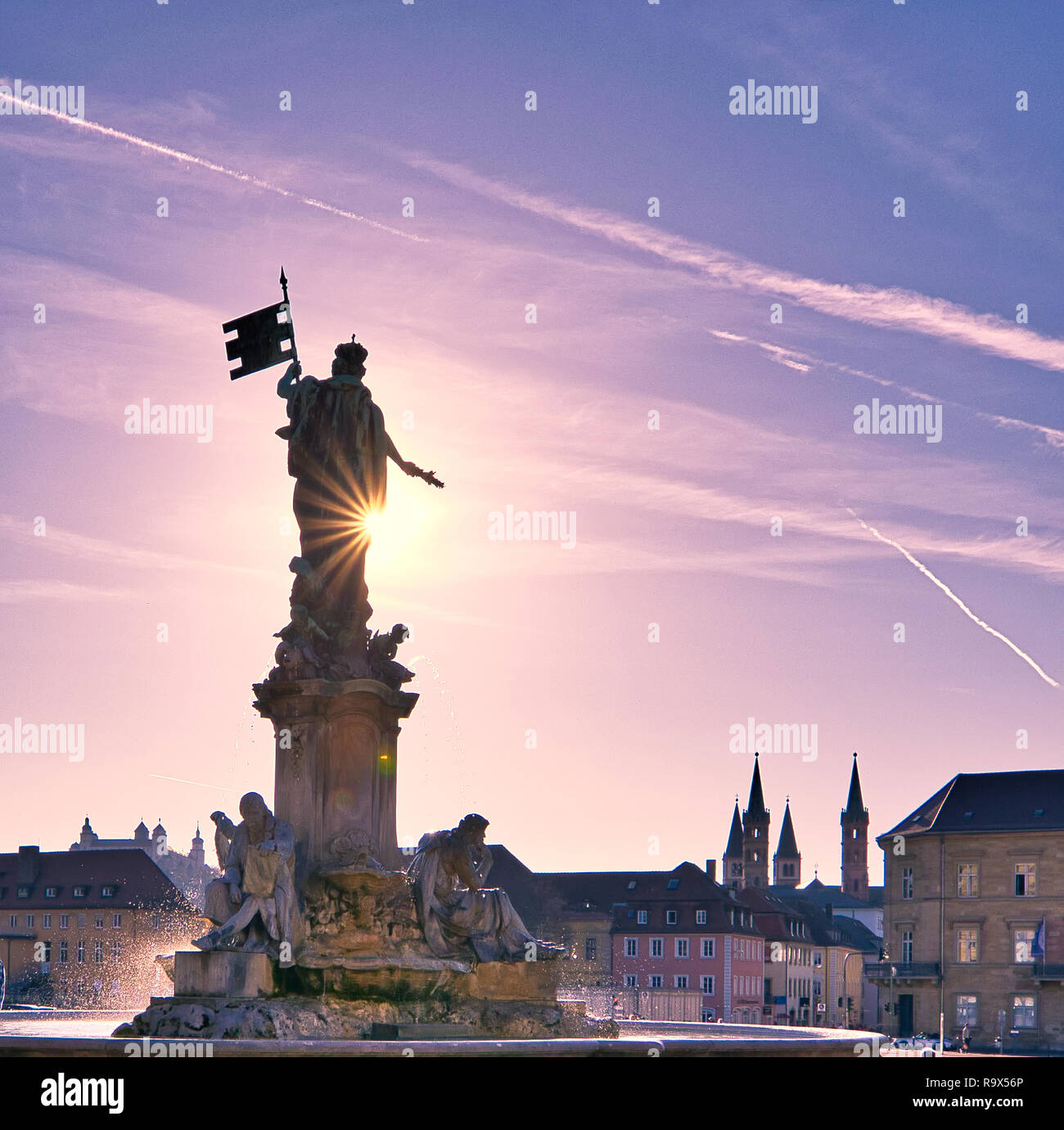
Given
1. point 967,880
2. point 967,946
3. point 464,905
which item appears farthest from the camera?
point 967,880

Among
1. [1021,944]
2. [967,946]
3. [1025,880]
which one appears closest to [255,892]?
[1021,944]

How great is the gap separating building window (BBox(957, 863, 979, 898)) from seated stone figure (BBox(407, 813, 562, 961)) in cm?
7242

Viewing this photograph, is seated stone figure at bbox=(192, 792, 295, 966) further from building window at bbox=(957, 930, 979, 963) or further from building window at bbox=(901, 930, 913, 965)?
building window at bbox=(901, 930, 913, 965)

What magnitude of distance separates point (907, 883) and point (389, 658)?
2947 inches

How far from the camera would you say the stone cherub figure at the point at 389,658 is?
21203mm

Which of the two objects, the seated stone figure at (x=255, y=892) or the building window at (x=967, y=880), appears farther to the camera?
the building window at (x=967, y=880)

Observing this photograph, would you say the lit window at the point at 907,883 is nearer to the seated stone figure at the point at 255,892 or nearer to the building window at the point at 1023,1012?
the building window at the point at 1023,1012

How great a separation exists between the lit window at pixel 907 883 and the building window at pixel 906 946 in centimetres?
182

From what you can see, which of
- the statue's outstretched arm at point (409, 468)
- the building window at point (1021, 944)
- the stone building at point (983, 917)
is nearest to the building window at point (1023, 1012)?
the stone building at point (983, 917)

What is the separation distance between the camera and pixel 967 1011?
8706 cm

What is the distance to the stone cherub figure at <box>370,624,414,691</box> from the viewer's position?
2120cm

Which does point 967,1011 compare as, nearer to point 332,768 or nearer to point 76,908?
point 76,908

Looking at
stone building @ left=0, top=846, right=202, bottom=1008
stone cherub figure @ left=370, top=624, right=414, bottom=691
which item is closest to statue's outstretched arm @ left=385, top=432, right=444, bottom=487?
stone cherub figure @ left=370, top=624, right=414, bottom=691

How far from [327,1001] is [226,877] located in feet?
5.30
